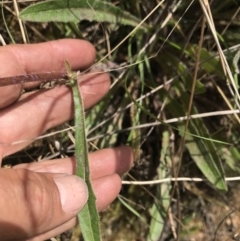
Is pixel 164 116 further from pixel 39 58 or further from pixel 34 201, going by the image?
pixel 34 201

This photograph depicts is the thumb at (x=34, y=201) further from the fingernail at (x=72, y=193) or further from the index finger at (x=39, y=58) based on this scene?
the index finger at (x=39, y=58)

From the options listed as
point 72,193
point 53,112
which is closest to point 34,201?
point 72,193

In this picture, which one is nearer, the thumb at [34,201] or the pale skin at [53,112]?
the thumb at [34,201]

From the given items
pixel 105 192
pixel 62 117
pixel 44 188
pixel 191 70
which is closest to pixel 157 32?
pixel 191 70

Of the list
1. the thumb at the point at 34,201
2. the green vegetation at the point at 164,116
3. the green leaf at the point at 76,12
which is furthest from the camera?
the green vegetation at the point at 164,116

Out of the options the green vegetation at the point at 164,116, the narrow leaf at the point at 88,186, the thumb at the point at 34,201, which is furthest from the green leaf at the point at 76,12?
the thumb at the point at 34,201

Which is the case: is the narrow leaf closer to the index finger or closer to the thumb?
the thumb
